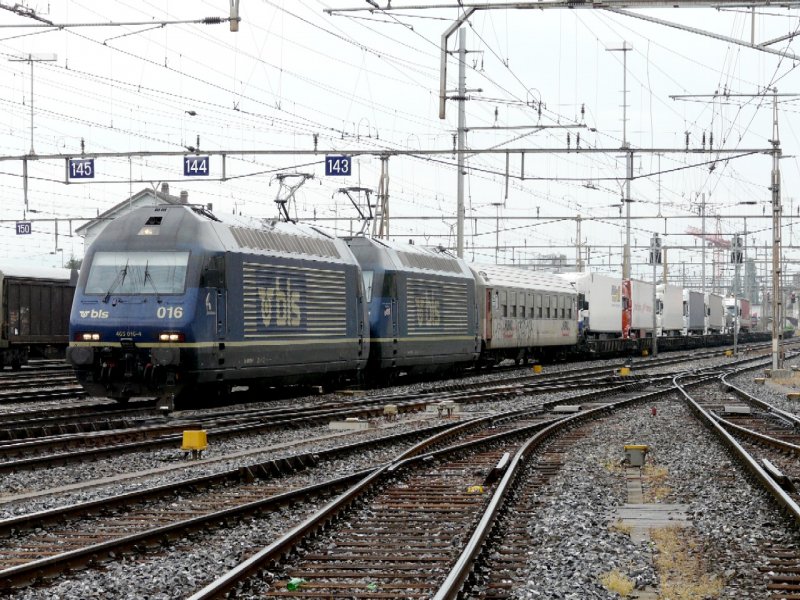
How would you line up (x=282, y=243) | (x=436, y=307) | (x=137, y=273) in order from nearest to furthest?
(x=137, y=273)
(x=282, y=243)
(x=436, y=307)

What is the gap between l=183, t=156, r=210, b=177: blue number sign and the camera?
3219 centimetres

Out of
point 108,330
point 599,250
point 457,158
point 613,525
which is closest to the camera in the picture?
point 613,525

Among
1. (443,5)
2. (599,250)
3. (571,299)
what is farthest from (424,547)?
(599,250)

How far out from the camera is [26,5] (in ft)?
63.4

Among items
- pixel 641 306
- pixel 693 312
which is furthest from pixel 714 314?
pixel 641 306

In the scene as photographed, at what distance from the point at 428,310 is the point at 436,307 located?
2.24 ft

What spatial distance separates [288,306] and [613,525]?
43.2 ft

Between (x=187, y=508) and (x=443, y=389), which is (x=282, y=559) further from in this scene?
(x=443, y=389)

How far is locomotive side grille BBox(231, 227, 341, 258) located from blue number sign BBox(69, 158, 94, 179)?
1095cm

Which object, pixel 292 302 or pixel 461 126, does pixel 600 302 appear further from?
pixel 292 302

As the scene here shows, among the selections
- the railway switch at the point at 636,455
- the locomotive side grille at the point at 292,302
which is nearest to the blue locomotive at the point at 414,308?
the locomotive side grille at the point at 292,302

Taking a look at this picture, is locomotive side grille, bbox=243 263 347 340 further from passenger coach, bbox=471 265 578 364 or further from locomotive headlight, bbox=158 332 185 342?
passenger coach, bbox=471 265 578 364

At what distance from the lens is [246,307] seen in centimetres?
2066

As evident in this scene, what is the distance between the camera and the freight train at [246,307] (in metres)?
19.2
